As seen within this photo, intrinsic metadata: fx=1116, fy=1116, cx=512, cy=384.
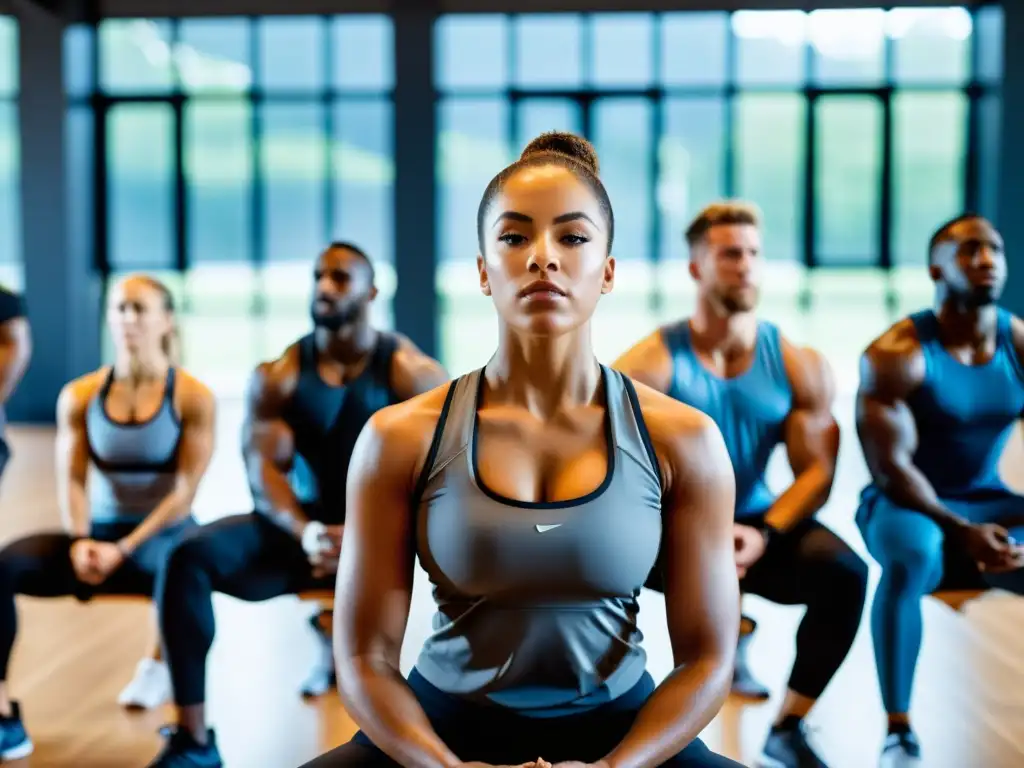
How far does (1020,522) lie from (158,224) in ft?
32.3

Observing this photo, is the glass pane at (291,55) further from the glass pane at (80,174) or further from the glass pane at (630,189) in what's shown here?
the glass pane at (630,189)

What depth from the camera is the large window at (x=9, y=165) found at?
10336 millimetres

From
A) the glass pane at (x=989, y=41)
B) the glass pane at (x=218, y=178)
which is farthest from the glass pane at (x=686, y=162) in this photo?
the glass pane at (x=218, y=178)

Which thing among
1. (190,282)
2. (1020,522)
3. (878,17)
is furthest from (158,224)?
(1020,522)

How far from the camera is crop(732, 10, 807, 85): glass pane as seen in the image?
10.6m

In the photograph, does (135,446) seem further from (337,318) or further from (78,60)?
(78,60)

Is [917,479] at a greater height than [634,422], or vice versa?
[634,422]

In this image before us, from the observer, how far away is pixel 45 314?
10.3 metres

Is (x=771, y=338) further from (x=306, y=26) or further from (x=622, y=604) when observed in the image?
(x=306, y=26)

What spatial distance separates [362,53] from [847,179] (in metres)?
4.92

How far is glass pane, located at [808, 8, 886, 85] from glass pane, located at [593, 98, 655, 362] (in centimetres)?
170

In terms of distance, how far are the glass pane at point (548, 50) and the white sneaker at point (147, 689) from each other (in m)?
8.60

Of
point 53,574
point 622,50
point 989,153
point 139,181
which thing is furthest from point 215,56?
point 53,574

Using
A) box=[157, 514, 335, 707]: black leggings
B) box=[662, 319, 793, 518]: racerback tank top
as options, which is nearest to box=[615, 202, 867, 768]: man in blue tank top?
box=[662, 319, 793, 518]: racerback tank top
